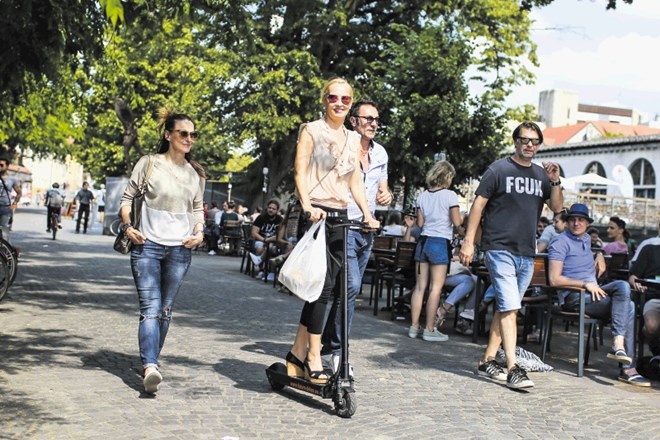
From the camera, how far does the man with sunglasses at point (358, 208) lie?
6.23 metres

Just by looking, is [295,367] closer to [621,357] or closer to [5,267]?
[621,357]

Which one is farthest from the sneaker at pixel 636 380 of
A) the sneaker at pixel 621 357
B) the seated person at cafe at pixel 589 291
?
the sneaker at pixel 621 357

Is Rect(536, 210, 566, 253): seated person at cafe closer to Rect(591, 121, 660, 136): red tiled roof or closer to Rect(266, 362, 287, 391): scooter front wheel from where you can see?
Rect(266, 362, 287, 391): scooter front wheel

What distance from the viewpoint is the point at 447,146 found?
23734 millimetres

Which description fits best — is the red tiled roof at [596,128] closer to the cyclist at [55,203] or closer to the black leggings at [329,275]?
the cyclist at [55,203]

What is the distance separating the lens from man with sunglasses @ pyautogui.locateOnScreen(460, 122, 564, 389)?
7203 mm

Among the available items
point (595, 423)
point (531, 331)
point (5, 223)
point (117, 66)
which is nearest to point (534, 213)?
point (595, 423)

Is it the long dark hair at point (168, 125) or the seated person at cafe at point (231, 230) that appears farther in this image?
the seated person at cafe at point (231, 230)

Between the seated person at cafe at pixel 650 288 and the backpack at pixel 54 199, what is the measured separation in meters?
21.5

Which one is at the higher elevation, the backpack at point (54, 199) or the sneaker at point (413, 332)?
the backpack at point (54, 199)

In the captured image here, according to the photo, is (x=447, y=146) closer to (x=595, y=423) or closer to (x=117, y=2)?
(x=595, y=423)

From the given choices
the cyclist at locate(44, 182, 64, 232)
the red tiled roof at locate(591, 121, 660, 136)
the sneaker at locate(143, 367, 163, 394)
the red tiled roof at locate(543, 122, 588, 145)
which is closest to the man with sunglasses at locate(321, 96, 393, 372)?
the sneaker at locate(143, 367, 163, 394)

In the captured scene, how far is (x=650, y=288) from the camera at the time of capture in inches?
333

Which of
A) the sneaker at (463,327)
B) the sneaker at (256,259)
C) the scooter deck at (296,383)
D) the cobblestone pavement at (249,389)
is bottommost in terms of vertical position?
the cobblestone pavement at (249,389)
